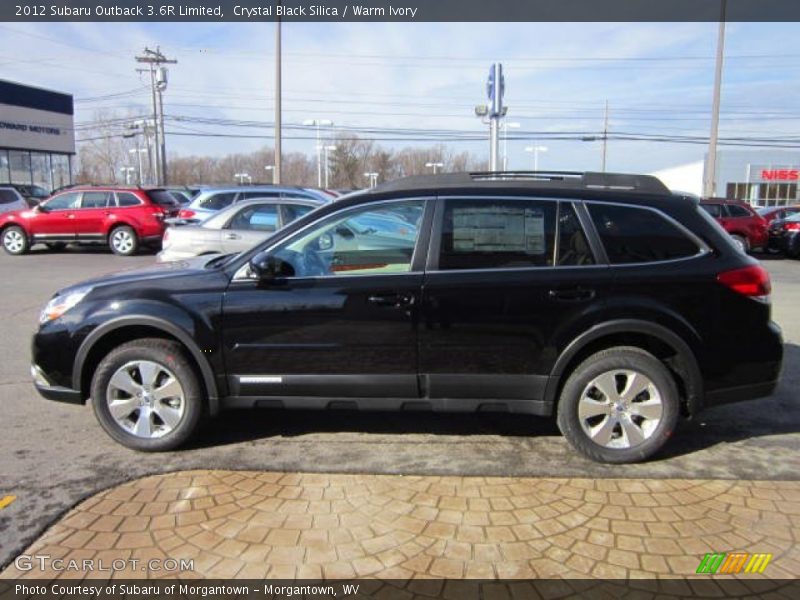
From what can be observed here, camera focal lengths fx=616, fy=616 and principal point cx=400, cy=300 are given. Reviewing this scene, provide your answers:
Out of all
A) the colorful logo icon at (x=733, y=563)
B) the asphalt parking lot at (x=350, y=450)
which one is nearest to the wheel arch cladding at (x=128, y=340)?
the asphalt parking lot at (x=350, y=450)

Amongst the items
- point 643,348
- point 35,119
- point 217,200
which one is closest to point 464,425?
point 643,348

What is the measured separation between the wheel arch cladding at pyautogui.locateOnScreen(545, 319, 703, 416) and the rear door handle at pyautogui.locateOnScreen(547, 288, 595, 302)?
0.64 ft

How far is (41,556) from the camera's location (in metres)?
A: 2.93

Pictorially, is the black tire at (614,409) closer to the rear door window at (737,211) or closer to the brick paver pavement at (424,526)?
the brick paver pavement at (424,526)

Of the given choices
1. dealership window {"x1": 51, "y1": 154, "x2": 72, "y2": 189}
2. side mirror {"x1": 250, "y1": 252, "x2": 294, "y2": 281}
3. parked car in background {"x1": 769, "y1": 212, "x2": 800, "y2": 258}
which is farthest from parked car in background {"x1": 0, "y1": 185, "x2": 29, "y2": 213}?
dealership window {"x1": 51, "y1": 154, "x2": 72, "y2": 189}

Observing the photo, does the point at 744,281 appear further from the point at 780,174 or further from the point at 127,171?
the point at 127,171

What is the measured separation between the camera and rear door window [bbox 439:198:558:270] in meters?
3.92

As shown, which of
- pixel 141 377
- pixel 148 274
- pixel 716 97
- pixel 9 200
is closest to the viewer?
pixel 141 377

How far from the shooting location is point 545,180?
4.28 m

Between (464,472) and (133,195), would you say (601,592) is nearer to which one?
(464,472)

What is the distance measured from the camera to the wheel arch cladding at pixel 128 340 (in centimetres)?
396

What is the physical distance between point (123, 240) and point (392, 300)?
14643mm

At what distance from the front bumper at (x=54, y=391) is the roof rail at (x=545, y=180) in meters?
2.46

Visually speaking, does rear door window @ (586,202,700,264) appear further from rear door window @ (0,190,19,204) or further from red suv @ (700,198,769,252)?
rear door window @ (0,190,19,204)
